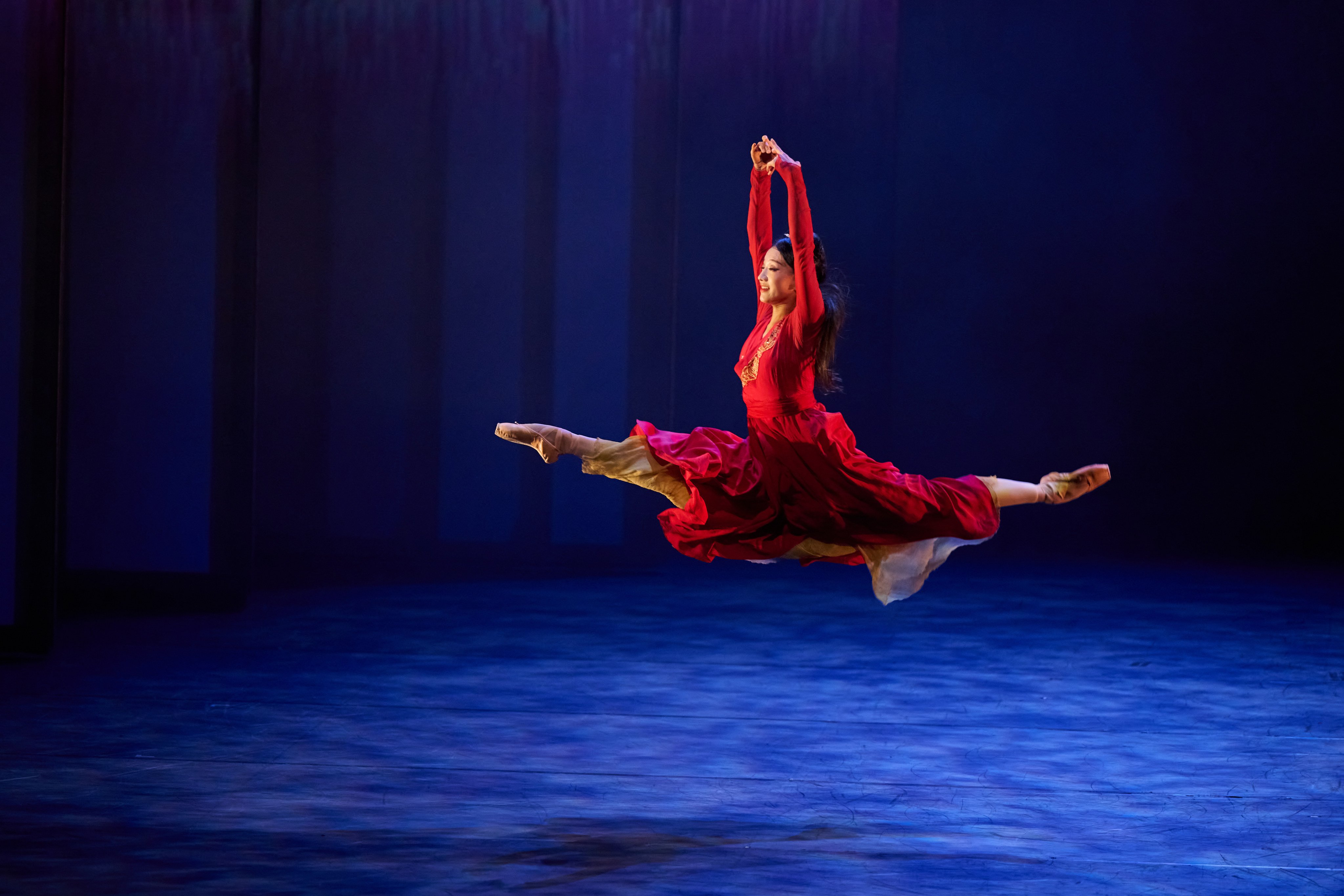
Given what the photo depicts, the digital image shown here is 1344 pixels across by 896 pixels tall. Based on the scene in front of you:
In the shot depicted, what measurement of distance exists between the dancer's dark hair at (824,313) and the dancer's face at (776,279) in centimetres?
1

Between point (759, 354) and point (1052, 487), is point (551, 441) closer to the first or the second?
point (759, 354)

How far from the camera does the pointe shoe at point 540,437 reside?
337 cm

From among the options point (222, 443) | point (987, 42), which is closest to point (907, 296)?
point (987, 42)

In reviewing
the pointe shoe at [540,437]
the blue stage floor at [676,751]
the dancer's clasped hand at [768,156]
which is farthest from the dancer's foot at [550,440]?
the blue stage floor at [676,751]

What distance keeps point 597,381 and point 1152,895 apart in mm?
5280

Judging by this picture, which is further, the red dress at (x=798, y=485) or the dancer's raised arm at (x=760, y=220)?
the dancer's raised arm at (x=760, y=220)

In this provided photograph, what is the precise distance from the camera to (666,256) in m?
7.93

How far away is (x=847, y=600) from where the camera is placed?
7.15 m

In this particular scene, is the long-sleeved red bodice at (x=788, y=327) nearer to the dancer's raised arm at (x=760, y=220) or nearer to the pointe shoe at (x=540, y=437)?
the dancer's raised arm at (x=760, y=220)

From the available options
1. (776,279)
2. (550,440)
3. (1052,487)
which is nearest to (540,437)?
(550,440)

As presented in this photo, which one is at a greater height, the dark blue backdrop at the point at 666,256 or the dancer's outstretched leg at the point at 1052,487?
the dark blue backdrop at the point at 666,256

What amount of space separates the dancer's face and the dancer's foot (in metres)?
0.59

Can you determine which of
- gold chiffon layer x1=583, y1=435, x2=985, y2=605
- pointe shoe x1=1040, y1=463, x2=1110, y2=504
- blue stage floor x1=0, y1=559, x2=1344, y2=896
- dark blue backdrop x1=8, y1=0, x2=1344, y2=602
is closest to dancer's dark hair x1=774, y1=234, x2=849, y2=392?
gold chiffon layer x1=583, y1=435, x2=985, y2=605

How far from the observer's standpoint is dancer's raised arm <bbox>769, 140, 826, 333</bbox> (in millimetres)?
3381
